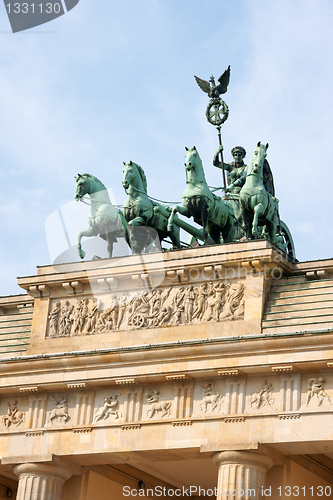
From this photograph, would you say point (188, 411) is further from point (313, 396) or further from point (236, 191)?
point (236, 191)

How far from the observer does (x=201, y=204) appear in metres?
24.3

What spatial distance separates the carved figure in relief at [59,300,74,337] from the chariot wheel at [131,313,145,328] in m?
1.82

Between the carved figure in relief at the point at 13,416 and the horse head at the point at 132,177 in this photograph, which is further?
the horse head at the point at 132,177

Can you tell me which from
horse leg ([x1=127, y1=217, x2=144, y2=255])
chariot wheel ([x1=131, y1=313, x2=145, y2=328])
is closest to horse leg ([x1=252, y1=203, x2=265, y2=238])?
horse leg ([x1=127, y1=217, x2=144, y2=255])

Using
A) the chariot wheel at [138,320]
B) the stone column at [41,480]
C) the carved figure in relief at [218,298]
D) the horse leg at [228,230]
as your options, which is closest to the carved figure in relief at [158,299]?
the chariot wheel at [138,320]

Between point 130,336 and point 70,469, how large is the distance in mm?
3540

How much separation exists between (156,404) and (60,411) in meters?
2.55

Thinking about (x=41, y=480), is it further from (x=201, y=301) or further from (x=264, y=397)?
(x=264, y=397)

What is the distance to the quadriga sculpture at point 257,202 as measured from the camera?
77.8 ft

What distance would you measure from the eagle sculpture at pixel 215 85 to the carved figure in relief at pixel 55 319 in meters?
8.64

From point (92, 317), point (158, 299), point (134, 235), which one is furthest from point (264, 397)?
point (134, 235)

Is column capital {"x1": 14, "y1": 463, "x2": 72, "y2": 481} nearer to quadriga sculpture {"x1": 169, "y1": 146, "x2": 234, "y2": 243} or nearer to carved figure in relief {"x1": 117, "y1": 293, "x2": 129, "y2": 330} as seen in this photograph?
carved figure in relief {"x1": 117, "y1": 293, "x2": 129, "y2": 330}

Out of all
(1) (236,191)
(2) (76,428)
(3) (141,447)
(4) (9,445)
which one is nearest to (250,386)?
(3) (141,447)

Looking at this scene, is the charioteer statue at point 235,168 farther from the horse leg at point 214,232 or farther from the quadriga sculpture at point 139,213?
the quadriga sculpture at point 139,213
